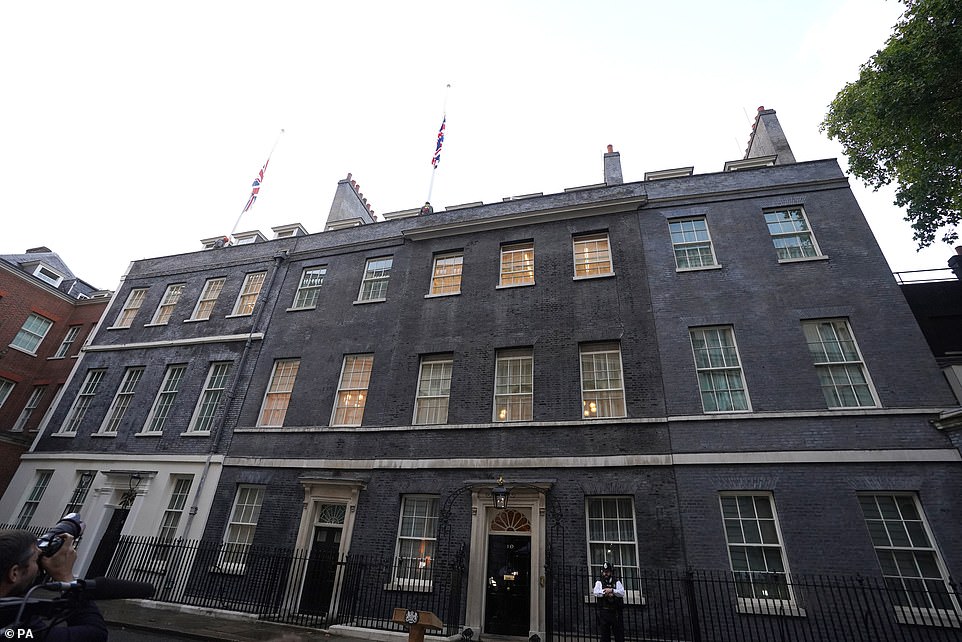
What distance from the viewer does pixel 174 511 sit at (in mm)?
16312

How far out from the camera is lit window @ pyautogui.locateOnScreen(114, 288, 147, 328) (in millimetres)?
22328

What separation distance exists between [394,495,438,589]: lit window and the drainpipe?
302 inches

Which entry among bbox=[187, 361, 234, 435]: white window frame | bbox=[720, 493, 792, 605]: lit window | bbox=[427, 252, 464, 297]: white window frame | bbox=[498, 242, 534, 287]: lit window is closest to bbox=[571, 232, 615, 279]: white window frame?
bbox=[498, 242, 534, 287]: lit window

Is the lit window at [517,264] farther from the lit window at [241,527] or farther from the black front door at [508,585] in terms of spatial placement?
the lit window at [241,527]

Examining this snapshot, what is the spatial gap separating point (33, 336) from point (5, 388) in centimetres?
300

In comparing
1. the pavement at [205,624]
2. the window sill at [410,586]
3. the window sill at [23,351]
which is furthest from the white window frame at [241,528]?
the window sill at [23,351]

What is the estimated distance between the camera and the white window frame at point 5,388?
24.3 meters

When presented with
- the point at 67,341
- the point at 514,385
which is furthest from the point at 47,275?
the point at 514,385

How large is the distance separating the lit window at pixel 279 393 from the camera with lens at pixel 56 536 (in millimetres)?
13736

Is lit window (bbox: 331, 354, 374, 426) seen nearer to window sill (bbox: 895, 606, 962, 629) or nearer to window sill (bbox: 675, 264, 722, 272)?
window sill (bbox: 675, 264, 722, 272)

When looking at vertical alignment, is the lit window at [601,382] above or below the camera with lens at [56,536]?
above

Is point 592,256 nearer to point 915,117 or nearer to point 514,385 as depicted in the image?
point 514,385

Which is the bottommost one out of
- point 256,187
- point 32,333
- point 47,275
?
point 32,333

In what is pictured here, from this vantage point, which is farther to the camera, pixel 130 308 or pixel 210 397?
pixel 130 308
